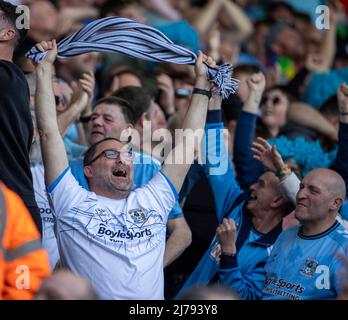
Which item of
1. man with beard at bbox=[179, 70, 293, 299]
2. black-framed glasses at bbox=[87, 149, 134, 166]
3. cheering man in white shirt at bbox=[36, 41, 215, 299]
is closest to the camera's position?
cheering man in white shirt at bbox=[36, 41, 215, 299]

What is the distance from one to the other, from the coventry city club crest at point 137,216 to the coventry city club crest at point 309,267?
37.5 inches

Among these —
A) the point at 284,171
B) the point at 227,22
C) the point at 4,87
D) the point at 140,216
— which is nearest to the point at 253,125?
the point at 284,171

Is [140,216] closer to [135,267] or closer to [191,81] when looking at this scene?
[135,267]

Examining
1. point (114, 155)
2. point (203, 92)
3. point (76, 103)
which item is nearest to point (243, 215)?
point (203, 92)

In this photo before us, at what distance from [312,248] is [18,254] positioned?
2.16 meters

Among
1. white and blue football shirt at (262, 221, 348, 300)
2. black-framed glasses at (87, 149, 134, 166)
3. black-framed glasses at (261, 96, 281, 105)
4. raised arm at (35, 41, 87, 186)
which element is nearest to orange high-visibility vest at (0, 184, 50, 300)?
raised arm at (35, 41, 87, 186)

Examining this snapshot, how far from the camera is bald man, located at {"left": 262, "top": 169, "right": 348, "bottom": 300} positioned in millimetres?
5656

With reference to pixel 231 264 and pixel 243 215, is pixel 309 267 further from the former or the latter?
pixel 243 215

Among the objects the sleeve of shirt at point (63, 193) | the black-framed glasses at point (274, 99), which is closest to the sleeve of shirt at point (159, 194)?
the sleeve of shirt at point (63, 193)

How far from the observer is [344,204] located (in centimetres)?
652

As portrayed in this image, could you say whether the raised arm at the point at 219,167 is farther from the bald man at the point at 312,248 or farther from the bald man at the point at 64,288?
the bald man at the point at 64,288

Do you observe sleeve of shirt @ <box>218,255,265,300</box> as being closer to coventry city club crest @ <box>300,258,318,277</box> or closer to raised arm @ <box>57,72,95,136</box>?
coventry city club crest @ <box>300,258,318,277</box>

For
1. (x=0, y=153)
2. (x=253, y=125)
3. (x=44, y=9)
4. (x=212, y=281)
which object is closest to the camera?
(x=0, y=153)

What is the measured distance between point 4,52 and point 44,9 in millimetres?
3052
